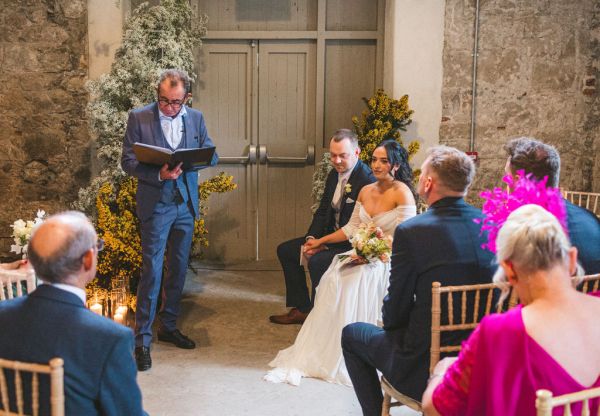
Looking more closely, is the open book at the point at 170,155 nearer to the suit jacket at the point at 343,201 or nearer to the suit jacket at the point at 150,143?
the suit jacket at the point at 150,143

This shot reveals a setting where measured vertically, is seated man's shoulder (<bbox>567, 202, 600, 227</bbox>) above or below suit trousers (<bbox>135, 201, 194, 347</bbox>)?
above

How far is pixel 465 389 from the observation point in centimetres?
192

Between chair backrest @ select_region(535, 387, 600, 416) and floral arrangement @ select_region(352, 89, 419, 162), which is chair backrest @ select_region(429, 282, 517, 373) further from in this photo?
floral arrangement @ select_region(352, 89, 419, 162)

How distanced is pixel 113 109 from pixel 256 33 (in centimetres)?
184

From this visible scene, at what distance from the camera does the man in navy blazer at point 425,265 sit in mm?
2779

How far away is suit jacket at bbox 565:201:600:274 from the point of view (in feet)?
9.84

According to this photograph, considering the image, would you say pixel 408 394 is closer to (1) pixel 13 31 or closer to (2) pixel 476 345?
(2) pixel 476 345

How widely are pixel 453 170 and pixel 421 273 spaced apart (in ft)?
1.47

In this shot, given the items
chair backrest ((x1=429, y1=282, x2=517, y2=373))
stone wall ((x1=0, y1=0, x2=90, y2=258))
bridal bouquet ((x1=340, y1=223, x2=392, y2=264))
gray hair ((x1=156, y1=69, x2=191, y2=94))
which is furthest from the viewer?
stone wall ((x1=0, y1=0, x2=90, y2=258))

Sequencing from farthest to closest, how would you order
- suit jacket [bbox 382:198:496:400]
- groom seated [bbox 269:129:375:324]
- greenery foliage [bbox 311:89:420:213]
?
greenery foliage [bbox 311:89:420:213] < groom seated [bbox 269:129:375:324] < suit jacket [bbox 382:198:496:400]

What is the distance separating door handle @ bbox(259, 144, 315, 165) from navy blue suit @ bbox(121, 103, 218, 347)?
2.26m

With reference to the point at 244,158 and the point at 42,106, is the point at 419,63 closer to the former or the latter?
the point at 244,158

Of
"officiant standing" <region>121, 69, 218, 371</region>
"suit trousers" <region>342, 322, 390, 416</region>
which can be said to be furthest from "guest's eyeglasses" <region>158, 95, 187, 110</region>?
"suit trousers" <region>342, 322, 390, 416</region>

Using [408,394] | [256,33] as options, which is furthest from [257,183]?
[408,394]
